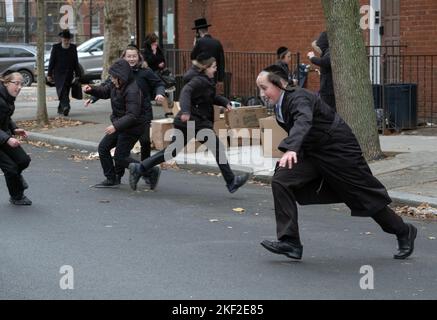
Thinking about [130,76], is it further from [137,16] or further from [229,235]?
[137,16]

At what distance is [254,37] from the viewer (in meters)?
20.9

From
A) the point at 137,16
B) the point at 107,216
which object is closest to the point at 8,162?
the point at 107,216

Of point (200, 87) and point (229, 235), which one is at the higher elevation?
point (200, 87)

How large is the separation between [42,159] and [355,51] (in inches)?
208

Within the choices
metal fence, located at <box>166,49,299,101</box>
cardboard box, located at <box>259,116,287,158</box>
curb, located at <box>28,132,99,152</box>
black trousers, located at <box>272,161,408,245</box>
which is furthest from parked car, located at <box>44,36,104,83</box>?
black trousers, located at <box>272,161,408,245</box>

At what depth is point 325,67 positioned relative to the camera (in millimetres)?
13844

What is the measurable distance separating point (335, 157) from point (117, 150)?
438cm

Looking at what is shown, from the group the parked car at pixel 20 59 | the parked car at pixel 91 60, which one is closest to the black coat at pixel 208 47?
the parked car at pixel 91 60

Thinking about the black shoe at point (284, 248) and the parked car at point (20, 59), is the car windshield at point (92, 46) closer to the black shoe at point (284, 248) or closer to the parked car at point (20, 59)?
the parked car at point (20, 59)

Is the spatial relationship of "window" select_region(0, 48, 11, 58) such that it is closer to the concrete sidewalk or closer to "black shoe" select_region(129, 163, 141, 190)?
the concrete sidewalk

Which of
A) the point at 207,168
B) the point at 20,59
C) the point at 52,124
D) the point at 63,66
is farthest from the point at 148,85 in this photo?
the point at 20,59

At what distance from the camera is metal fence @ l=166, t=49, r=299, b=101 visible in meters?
20.1

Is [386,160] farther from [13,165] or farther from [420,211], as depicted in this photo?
[13,165]

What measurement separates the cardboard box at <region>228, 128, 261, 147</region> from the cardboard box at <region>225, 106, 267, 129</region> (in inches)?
5.1
